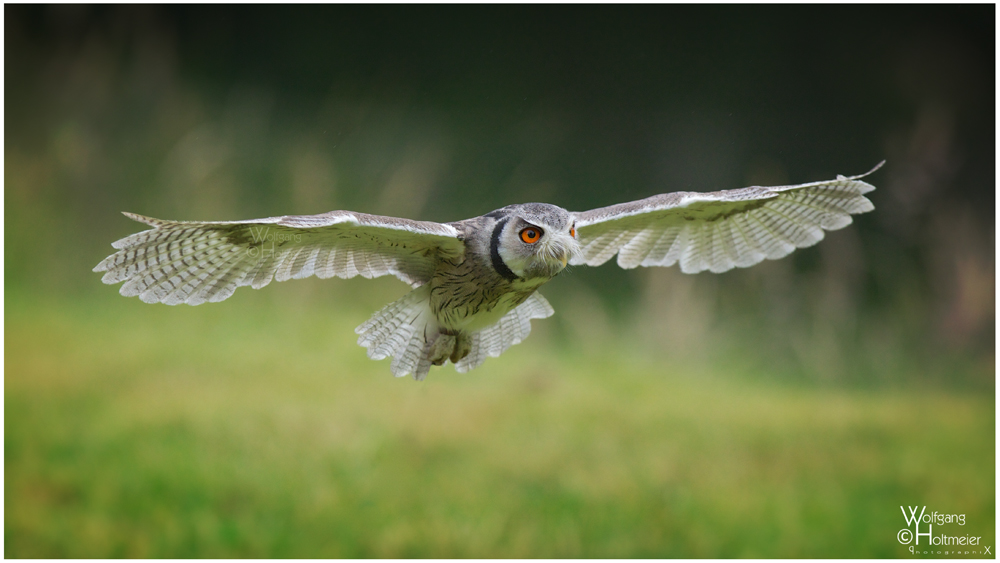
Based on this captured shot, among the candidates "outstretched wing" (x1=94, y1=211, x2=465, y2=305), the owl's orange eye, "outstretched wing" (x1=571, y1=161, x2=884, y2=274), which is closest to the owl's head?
the owl's orange eye

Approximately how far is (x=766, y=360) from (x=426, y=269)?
3.19 meters

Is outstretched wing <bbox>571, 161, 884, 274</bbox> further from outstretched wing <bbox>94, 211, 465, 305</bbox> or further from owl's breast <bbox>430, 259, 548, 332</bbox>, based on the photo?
outstretched wing <bbox>94, 211, 465, 305</bbox>

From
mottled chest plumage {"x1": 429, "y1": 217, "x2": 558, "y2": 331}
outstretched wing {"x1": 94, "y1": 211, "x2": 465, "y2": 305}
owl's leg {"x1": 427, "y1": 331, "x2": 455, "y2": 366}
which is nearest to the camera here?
outstretched wing {"x1": 94, "y1": 211, "x2": 465, "y2": 305}

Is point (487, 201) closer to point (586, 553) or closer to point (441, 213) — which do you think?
point (441, 213)

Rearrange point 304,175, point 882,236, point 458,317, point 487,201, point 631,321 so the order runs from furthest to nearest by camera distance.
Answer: point 882,236 → point 631,321 → point 487,201 → point 304,175 → point 458,317

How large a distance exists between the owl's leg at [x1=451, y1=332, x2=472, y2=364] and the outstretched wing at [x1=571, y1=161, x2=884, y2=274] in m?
0.35

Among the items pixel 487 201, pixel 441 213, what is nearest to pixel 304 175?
pixel 441 213

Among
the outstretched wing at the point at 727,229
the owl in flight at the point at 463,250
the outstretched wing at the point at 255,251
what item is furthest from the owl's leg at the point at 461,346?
the outstretched wing at the point at 727,229

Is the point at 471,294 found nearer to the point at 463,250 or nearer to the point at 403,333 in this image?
the point at 463,250

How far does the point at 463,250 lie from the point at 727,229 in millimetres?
765

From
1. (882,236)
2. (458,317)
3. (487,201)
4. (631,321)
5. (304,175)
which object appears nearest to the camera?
(458,317)

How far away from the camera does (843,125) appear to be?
14.5 ft

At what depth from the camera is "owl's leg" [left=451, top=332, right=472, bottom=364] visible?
173 cm

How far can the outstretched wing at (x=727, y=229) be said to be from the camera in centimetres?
178
